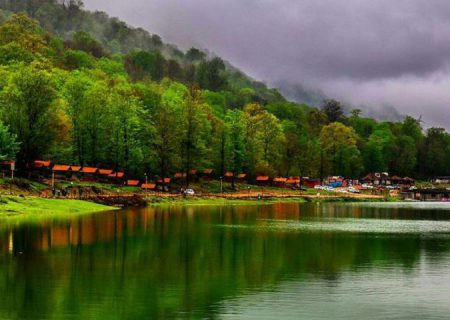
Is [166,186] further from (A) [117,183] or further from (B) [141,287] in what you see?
(B) [141,287]

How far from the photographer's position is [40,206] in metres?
80.1

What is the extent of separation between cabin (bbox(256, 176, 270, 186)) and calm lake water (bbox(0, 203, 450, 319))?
94.8 m

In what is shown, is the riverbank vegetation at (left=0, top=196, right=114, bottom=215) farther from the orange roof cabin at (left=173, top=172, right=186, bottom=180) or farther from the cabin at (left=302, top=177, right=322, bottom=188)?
the cabin at (left=302, top=177, right=322, bottom=188)

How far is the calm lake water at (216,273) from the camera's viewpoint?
2877 cm

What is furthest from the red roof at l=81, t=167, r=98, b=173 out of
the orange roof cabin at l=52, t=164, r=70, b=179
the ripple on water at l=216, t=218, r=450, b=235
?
the ripple on water at l=216, t=218, r=450, b=235

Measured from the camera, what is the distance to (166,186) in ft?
445

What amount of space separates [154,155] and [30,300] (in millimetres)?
104498

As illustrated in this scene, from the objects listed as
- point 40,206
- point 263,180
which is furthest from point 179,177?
point 40,206

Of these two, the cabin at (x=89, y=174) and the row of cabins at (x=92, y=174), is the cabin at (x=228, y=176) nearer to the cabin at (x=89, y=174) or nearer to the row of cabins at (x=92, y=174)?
the row of cabins at (x=92, y=174)

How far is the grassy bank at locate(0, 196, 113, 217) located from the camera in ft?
245

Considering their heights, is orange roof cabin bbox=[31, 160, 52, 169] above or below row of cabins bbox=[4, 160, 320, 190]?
above

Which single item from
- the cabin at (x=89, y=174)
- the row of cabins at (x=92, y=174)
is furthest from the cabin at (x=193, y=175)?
the cabin at (x=89, y=174)

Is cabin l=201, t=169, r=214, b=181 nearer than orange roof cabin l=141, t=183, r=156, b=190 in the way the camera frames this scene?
No

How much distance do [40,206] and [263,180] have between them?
90.4 meters
